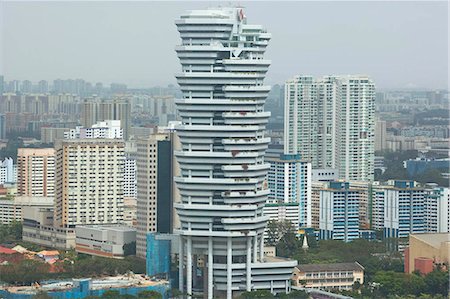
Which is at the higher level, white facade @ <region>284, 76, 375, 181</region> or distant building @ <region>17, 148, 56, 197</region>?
white facade @ <region>284, 76, 375, 181</region>

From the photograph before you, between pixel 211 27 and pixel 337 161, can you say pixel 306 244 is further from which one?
pixel 337 161

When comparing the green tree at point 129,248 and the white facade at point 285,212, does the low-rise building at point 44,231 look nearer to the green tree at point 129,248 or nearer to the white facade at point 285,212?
the green tree at point 129,248

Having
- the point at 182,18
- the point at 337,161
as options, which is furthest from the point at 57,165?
the point at 337,161

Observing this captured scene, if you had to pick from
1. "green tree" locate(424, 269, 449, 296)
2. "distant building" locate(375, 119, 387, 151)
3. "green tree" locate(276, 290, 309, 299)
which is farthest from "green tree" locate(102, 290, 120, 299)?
"distant building" locate(375, 119, 387, 151)

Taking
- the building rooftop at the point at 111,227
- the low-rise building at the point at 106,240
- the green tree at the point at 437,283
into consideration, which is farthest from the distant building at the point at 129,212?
the green tree at the point at 437,283

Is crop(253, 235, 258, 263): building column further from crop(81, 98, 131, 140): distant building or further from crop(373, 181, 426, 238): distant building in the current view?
crop(81, 98, 131, 140): distant building

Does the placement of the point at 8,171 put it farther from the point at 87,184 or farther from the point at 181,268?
the point at 181,268

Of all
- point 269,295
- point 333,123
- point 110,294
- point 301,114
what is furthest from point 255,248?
point 301,114
